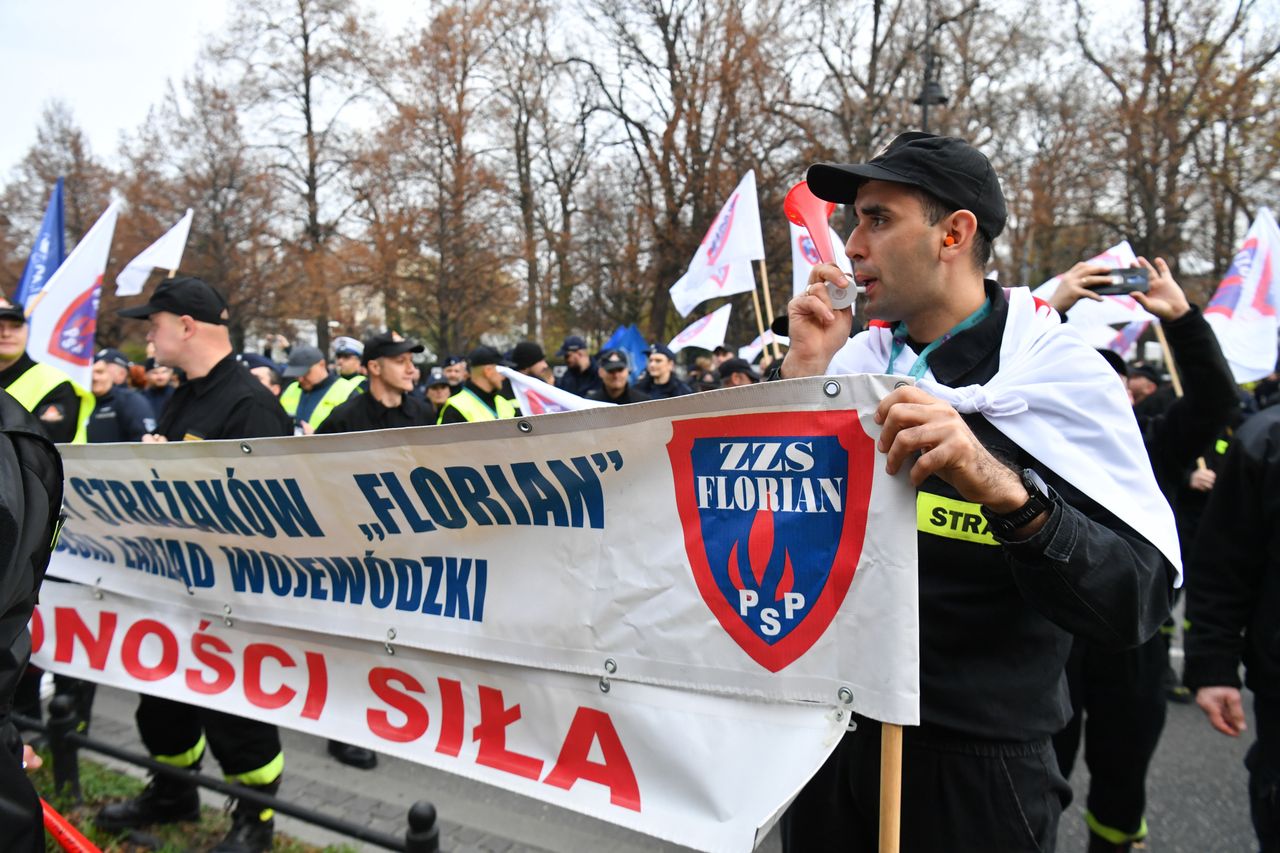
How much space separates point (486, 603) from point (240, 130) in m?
29.5

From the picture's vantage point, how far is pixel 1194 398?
3.44 m

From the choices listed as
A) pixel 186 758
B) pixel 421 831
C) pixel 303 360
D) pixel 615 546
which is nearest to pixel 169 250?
pixel 303 360

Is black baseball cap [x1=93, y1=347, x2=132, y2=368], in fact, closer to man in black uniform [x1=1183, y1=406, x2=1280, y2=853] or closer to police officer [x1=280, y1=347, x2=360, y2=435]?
police officer [x1=280, y1=347, x2=360, y2=435]

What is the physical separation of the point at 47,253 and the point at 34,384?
270 cm

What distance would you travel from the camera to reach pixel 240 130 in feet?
90.3

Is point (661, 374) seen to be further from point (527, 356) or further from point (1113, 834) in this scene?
point (1113, 834)

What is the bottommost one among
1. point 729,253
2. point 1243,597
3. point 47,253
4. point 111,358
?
point 1243,597

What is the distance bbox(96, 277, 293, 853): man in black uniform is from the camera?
3551mm

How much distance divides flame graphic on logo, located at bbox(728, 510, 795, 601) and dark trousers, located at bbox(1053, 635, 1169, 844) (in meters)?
2.21

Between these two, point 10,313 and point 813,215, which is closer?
point 813,215

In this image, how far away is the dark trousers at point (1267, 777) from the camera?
249 cm

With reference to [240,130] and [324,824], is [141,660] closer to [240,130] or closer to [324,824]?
[324,824]

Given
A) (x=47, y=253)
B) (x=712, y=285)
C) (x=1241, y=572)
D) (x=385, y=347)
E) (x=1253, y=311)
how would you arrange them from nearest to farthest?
(x=1241, y=572) → (x=385, y=347) → (x=1253, y=311) → (x=47, y=253) → (x=712, y=285)

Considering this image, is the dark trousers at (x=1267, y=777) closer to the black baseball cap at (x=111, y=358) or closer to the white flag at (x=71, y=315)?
the white flag at (x=71, y=315)
